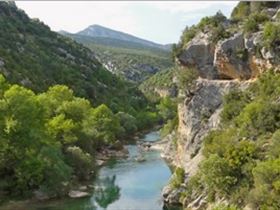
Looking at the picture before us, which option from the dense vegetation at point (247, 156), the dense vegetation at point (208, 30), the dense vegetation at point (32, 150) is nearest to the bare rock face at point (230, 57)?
the dense vegetation at point (208, 30)

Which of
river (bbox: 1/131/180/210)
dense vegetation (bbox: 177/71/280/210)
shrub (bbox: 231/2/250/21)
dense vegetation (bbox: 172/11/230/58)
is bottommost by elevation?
river (bbox: 1/131/180/210)

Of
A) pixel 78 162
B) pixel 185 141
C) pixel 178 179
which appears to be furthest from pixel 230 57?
pixel 78 162

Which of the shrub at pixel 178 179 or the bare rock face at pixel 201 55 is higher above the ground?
the bare rock face at pixel 201 55

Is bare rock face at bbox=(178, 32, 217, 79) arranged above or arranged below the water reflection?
above

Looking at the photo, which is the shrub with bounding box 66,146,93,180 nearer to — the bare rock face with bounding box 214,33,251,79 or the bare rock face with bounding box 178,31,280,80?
the bare rock face with bounding box 178,31,280,80

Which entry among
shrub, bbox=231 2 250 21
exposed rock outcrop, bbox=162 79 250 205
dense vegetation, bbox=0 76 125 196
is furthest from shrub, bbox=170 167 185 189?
shrub, bbox=231 2 250 21

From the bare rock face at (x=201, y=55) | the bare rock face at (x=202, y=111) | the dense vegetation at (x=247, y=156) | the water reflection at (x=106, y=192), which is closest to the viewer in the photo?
the dense vegetation at (x=247, y=156)

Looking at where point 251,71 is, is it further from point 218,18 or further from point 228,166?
point 228,166

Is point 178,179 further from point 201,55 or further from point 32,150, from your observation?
point 201,55

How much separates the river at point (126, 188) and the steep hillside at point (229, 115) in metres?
2.89

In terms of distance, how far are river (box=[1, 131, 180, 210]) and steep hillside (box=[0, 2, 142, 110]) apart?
95.4 feet

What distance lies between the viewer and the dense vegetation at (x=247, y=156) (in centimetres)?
4044

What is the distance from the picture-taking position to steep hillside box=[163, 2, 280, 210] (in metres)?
44.6

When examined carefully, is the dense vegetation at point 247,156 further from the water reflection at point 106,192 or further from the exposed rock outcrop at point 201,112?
the water reflection at point 106,192
